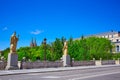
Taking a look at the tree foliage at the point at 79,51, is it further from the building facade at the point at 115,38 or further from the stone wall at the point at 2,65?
the stone wall at the point at 2,65

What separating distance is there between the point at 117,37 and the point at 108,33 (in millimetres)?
8569

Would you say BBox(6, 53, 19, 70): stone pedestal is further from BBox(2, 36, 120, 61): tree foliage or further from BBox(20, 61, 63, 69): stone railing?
BBox(2, 36, 120, 61): tree foliage

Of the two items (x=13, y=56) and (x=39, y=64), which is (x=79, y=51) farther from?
(x=13, y=56)

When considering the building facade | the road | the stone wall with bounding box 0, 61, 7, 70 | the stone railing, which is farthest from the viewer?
the building facade

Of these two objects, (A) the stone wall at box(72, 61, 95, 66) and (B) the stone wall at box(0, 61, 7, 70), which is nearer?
(B) the stone wall at box(0, 61, 7, 70)

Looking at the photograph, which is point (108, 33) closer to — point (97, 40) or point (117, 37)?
point (117, 37)

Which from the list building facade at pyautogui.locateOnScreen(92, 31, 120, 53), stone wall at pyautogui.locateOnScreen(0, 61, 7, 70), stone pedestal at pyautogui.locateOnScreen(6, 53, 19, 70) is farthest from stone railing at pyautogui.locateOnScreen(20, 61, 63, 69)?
building facade at pyautogui.locateOnScreen(92, 31, 120, 53)

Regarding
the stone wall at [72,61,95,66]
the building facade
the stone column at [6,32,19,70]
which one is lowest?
the stone wall at [72,61,95,66]

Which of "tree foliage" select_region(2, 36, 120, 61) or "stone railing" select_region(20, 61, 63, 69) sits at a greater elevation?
"tree foliage" select_region(2, 36, 120, 61)

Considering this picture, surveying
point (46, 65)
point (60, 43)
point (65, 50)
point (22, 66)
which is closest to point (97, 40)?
point (60, 43)

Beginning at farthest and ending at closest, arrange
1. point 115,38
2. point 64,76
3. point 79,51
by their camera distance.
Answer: point 115,38 → point 79,51 → point 64,76

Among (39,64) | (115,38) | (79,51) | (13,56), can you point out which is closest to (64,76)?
(13,56)

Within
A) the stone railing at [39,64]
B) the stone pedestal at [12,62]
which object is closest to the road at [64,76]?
the stone pedestal at [12,62]

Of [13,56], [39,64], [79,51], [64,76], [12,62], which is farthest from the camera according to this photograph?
[79,51]
